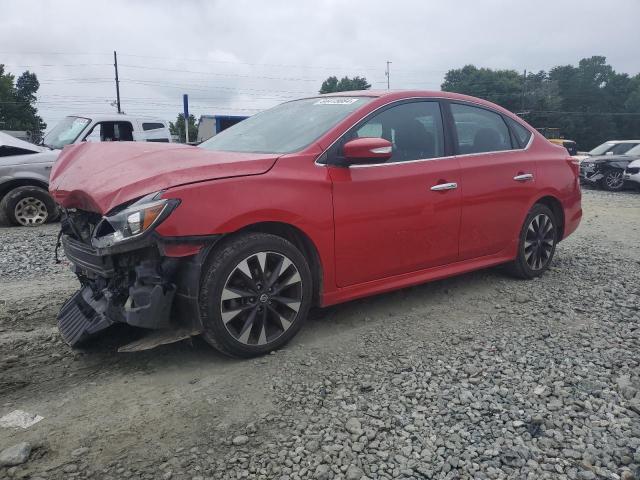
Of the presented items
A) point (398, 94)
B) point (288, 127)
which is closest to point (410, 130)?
point (398, 94)

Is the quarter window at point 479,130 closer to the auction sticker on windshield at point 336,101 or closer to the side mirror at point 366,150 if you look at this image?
the auction sticker on windshield at point 336,101

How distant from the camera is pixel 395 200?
12.8ft

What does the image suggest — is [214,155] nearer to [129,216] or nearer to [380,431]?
[129,216]

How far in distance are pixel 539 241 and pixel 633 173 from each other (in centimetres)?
1208

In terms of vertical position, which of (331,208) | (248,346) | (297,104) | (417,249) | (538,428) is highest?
(297,104)

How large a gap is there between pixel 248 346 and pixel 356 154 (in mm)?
1421

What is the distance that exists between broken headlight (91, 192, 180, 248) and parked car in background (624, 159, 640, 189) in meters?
15.4

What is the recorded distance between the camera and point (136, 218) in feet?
9.73

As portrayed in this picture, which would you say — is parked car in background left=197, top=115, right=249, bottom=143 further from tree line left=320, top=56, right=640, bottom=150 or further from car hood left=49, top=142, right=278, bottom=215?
tree line left=320, top=56, right=640, bottom=150

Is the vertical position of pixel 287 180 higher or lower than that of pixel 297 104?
lower

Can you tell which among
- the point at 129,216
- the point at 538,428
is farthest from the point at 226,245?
the point at 538,428

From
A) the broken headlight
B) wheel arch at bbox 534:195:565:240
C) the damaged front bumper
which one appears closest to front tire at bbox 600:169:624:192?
wheel arch at bbox 534:195:565:240

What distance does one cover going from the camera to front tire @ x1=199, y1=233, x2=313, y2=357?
3158mm

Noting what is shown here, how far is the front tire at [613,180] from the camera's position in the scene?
15727mm
